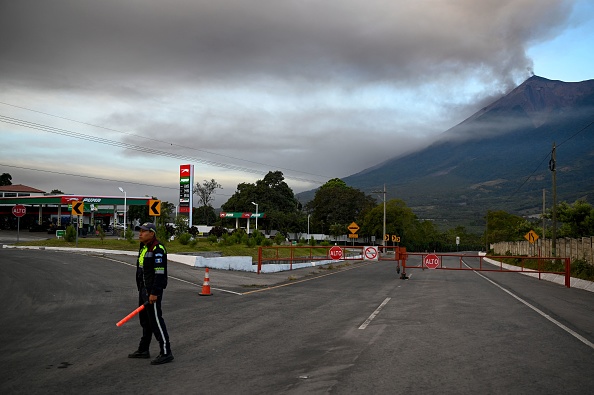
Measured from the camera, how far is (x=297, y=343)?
9109mm

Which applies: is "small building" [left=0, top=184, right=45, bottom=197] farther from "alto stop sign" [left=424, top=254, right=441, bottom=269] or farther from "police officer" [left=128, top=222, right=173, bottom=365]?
"police officer" [left=128, top=222, right=173, bottom=365]

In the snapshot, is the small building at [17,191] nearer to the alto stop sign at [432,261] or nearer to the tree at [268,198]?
the tree at [268,198]

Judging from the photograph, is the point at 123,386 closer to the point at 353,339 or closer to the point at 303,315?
the point at 353,339

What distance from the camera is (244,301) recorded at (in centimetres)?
1516

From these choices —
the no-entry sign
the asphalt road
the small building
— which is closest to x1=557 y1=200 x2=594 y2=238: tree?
the no-entry sign

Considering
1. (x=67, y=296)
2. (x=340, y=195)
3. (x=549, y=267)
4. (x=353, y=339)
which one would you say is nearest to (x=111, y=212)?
(x=340, y=195)

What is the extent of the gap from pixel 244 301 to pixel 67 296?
476 cm

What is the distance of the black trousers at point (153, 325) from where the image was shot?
763 cm

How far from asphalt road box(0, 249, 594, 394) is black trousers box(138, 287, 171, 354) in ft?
1.05

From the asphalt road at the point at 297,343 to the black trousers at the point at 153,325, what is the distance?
32 centimetres

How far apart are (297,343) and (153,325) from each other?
2.57 metres

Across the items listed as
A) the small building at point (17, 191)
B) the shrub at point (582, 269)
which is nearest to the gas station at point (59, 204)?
the small building at point (17, 191)

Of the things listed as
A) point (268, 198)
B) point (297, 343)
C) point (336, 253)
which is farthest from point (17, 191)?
point (297, 343)

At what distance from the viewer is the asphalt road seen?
21.5ft
